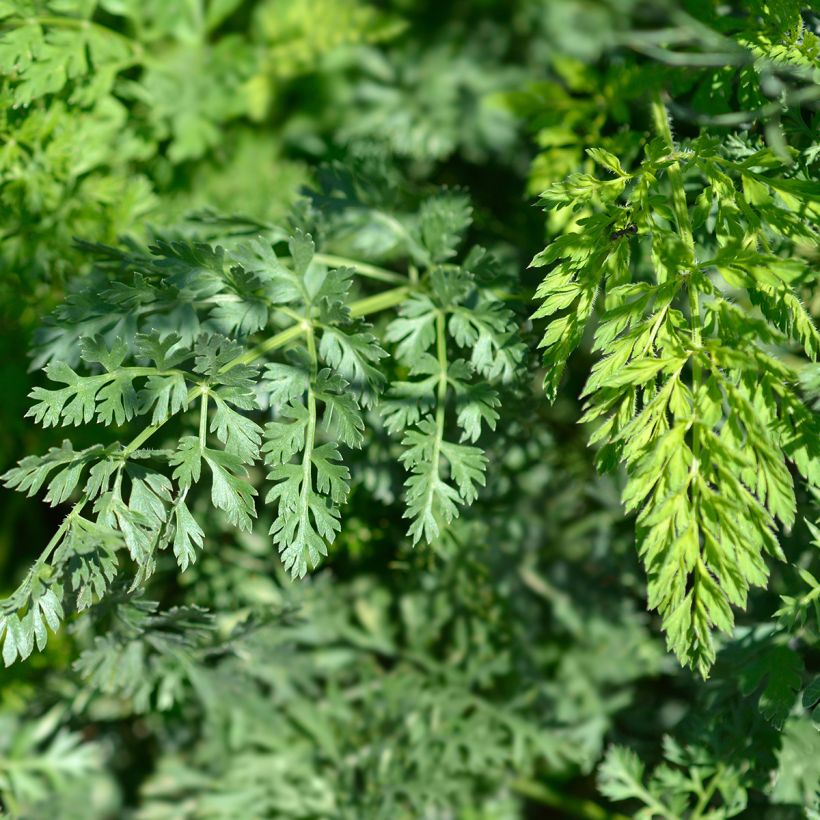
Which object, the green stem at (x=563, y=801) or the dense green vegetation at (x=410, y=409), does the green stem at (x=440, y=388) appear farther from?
the green stem at (x=563, y=801)

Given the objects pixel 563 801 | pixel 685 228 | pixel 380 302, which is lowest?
pixel 563 801

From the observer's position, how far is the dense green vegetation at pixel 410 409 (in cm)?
116

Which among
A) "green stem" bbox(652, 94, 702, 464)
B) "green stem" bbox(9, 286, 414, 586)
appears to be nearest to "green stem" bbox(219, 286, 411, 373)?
"green stem" bbox(9, 286, 414, 586)

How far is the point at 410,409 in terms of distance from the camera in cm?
130

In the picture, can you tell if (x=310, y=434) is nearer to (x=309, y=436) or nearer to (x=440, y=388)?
(x=309, y=436)

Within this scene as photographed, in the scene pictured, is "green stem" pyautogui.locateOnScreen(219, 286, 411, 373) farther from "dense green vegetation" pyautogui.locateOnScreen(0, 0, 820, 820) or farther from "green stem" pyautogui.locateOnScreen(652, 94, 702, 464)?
"green stem" pyautogui.locateOnScreen(652, 94, 702, 464)

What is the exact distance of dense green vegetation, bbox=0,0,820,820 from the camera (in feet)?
3.79

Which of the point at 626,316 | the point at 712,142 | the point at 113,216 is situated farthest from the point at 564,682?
the point at 113,216

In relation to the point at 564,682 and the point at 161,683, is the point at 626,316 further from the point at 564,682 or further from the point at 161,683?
the point at 161,683

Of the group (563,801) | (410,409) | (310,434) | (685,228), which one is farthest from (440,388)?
(563,801)

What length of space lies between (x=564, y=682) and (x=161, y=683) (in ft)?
2.73

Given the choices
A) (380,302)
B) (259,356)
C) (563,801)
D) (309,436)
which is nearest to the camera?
(309,436)

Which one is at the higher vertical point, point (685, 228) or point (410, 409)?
point (685, 228)

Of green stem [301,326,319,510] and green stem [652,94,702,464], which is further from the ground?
green stem [652,94,702,464]
